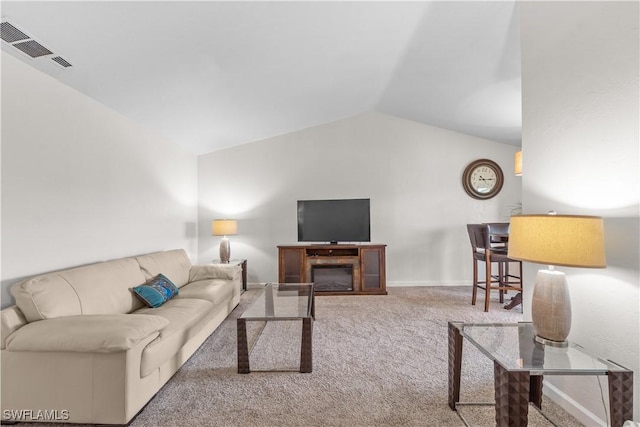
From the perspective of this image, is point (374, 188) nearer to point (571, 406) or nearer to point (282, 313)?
point (282, 313)

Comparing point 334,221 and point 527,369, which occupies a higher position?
point 334,221

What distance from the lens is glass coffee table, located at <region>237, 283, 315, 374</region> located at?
7.25ft

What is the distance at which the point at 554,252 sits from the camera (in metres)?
1.39

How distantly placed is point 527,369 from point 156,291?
108 inches

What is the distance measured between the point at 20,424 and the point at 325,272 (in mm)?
3432

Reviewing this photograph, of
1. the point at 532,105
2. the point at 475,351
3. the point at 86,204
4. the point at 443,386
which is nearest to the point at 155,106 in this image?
the point at 86,204

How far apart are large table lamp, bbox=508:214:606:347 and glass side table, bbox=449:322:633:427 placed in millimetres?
102

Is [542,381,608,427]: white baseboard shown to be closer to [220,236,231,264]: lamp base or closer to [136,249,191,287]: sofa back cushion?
[136,249,191,287]: sofa back cushion

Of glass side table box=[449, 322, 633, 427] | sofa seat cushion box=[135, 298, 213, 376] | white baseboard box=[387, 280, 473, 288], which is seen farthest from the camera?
white baseboard box=[387, 280, 473, 288]

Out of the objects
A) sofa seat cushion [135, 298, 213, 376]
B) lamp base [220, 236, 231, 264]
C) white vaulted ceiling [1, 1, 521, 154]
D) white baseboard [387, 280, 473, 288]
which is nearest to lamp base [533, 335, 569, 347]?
sofa seat cushion [135, 298, 213, 376]

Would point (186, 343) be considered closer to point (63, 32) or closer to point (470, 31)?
point (63, 32)

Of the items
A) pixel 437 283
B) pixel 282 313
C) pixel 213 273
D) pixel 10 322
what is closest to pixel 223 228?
pixel 213 273

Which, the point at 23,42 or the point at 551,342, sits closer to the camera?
the point at 551,342

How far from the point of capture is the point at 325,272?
459 cm
